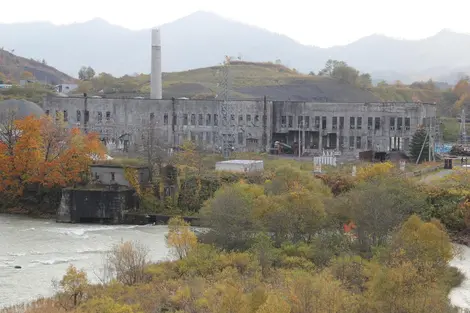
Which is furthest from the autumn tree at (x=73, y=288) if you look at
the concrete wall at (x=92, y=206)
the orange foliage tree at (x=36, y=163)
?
the orange foliage tree at (x=36, y=163)

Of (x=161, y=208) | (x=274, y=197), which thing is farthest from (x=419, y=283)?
(x=161, y=208)

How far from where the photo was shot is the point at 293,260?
→ 30.8 m

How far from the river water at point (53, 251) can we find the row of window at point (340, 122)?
75.6 feet

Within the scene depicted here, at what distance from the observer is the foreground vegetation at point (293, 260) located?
2152 cm

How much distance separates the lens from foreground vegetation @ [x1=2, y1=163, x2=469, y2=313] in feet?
70.6

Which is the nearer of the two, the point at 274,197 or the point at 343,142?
the point at 274,197

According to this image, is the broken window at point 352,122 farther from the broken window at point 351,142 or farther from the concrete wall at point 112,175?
the concrete wall at point 112,175

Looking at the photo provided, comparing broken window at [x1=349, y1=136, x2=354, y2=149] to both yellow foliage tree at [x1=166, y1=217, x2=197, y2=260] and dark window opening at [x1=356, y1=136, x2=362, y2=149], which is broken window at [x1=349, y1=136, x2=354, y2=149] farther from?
yellow foliage tree at [x1=166, y1=217, x2=197, y2=260]

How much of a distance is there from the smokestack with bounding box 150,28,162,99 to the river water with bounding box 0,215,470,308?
92.8 feet

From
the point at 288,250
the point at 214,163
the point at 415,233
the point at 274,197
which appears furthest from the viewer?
the point at 214,163

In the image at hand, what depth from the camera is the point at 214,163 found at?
53.5 metres

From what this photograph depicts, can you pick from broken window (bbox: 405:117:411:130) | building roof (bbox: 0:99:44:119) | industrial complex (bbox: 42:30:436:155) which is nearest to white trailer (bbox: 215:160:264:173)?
industrial complex (bbox: 42:30:436:155)

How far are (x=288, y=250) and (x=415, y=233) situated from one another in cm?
673

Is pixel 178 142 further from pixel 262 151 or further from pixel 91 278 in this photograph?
pixel 91 278
